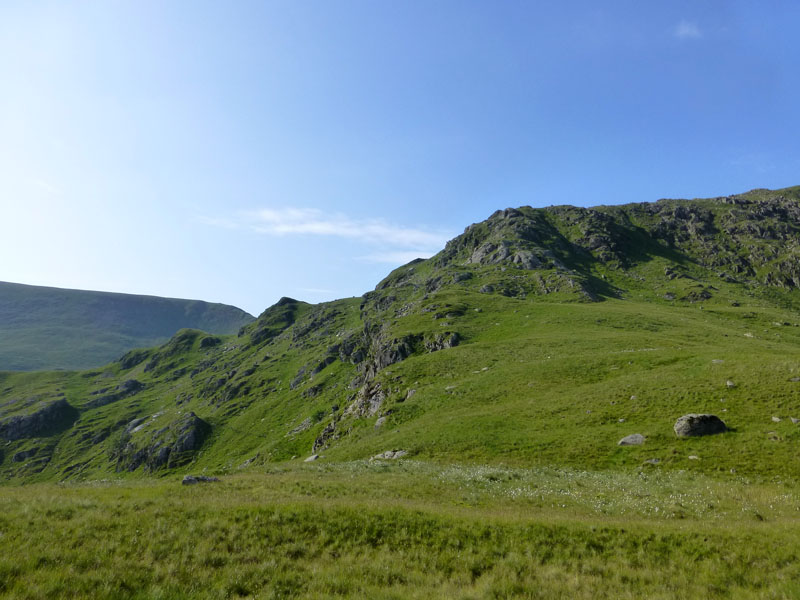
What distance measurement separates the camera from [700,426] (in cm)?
2894

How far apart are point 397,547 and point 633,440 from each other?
82.7ft

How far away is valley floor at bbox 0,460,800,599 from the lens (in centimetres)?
1069

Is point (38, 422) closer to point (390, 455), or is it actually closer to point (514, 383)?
point (390, 455)

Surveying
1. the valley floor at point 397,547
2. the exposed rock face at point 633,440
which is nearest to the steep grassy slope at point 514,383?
the exposed rock face at point 633,440

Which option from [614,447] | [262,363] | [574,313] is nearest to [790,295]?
[574,313]

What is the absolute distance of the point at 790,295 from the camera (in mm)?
154125

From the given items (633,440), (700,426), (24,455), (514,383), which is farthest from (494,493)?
(24,455)

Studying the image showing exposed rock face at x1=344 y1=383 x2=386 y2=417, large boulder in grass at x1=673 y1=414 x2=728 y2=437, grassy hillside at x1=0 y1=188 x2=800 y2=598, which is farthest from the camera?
exposed rock face at x1=344 y1=383 x2=386 y2=417

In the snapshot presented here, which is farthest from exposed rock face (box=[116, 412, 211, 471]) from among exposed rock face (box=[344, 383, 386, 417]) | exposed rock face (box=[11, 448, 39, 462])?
exposed rock face (box=[344, 383, 386, 417])

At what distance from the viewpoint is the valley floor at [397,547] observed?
421 inches

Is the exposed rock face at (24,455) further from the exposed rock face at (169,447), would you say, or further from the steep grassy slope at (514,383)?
the exposed rock face at (169,447)

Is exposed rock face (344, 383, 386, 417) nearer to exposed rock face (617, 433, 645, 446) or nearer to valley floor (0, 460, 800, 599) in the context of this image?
exposed rock face (617, 433, 645, 446)

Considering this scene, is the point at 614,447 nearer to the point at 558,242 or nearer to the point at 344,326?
the point at 344,326

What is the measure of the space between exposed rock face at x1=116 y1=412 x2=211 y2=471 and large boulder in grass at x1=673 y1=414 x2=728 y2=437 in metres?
116
